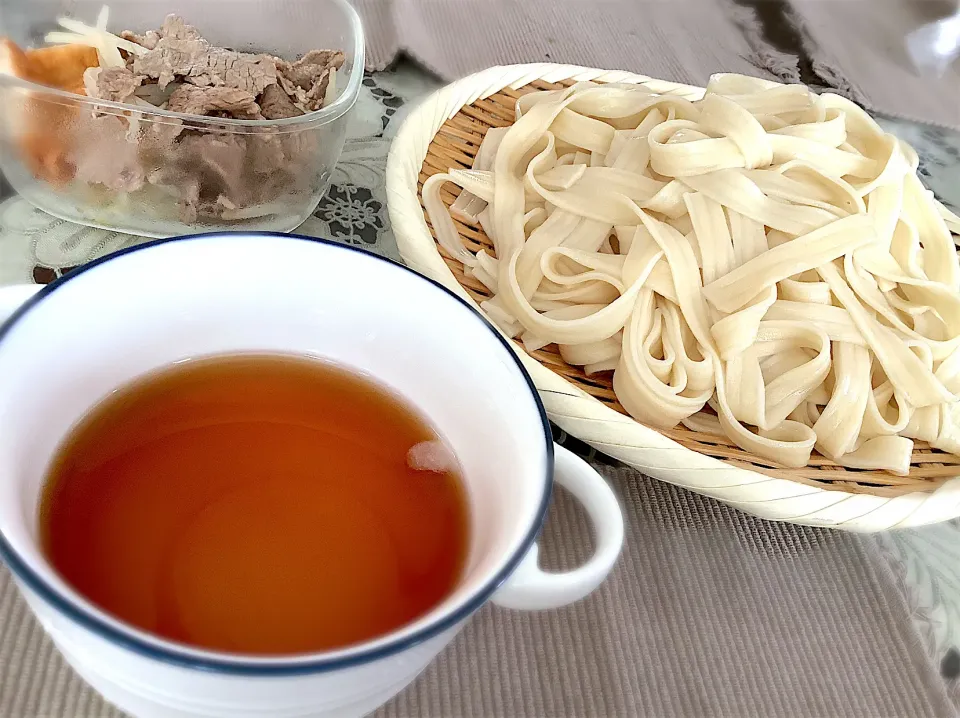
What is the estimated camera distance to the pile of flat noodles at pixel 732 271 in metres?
0.70

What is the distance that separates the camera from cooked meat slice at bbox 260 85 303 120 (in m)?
0.77

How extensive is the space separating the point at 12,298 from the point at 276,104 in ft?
1.44

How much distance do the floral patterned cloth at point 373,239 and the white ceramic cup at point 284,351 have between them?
0.78ft

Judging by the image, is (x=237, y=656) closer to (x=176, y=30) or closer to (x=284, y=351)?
(x=284, y=351)

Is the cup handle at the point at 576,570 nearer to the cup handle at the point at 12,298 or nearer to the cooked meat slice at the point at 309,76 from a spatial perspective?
the cup handle at the point at 12,298

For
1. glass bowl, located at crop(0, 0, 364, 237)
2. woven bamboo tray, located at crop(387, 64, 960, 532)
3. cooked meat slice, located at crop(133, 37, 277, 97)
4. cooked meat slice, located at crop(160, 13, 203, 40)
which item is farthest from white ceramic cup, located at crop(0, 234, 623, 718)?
cooked meat slice, located at crop(160, 13, 203, 40)

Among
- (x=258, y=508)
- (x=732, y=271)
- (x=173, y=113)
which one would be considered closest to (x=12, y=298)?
(x=258, y=508)

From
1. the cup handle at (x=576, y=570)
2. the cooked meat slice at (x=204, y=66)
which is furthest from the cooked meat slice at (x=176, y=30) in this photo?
the cup handle at (x=576, y=570)

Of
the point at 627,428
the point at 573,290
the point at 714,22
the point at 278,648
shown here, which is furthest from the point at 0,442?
the point at 714,22

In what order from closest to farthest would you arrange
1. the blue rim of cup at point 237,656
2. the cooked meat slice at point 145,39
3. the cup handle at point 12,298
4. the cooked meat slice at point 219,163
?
the blue rim of cup at point 237,656 < the cup handle at point 12,298 < the cooked meat slice at point 219,163 < the cooked meat slice at point 145,39

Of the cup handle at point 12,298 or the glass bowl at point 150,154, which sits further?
the glass bowl at point 150,154

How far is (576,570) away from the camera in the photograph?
38 centimetres

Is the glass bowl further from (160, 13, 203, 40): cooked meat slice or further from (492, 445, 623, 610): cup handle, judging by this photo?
(492, 445, 623, 610): cup handle

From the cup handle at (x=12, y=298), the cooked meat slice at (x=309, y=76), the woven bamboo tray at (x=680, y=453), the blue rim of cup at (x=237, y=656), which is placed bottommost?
the woven bamboo tray at (x=680, y=453)
